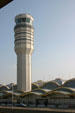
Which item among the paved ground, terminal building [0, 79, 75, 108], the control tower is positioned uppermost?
the control tower

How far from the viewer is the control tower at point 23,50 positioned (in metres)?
98.6

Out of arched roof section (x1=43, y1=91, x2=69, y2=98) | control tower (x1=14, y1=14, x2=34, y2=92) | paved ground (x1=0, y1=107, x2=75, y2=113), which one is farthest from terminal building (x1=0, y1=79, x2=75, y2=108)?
paved ground (x1=0, y1=107, x2=75, y2=113)

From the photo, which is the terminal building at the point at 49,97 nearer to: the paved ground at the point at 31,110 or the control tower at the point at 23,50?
the control tower at the point at 23,50

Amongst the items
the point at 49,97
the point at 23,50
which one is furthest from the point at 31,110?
the point at 23,50

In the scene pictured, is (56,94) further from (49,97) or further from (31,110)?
(31,110)

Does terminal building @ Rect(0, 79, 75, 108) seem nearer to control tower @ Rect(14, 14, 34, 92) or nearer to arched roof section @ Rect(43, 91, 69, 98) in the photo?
arched roof section @ Rect(43, 91, 69, 98)

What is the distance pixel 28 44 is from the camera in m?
99.3

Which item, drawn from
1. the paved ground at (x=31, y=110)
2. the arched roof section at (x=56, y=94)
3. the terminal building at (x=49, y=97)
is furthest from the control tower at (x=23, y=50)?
the paved ground at (x=31, y=110)

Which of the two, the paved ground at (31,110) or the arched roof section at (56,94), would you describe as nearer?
the paved ground at (31,110)

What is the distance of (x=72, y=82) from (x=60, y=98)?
46.8ft

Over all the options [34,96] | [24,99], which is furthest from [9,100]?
[34,96]

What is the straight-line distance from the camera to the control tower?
323ft

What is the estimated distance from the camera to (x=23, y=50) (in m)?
A: 98.6

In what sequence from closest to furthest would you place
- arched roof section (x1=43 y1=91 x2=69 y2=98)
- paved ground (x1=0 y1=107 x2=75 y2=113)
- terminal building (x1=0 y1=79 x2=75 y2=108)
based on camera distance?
1. paved ground (x1=0 y1=107 x2=75 y2=113)
2. terminal building (x1=0 y1=79 x2=75 y2=108)
3. arched roof section (x1=43 y1=91 x2=69 y2=98)
